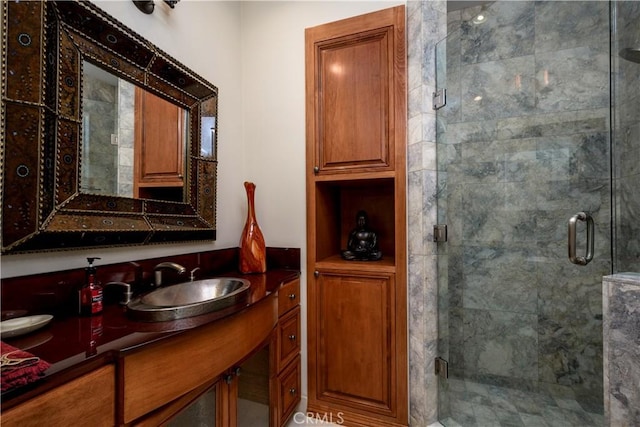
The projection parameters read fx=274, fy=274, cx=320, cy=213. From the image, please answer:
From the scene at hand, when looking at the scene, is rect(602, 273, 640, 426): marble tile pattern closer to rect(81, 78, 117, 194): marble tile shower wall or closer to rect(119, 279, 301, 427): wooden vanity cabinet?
rect(119, 279, 301, 427): wooden vanity cabinet

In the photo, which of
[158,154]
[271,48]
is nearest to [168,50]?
[158,154]

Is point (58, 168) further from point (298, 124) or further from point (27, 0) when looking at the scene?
point (298, 124)

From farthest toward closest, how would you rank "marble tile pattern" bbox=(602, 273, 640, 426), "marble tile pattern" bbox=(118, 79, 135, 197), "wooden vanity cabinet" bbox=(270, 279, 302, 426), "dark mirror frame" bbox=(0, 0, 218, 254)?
"wooden vanity cabinet" bbox=(270, 279, 302, 426)
"marble tile pattern" bbox=(118, 79, 135, 197)
"marble tile pattern" bbox=(602, 273, 640, 426)
"dark mirror frame" bbox=(0, 0, 218, 254)

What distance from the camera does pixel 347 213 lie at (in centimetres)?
197

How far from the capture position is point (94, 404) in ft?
1.98

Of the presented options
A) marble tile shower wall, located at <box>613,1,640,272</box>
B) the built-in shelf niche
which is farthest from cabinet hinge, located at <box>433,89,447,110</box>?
marble tile shower wall, located at <box>613,1,640,272</box>

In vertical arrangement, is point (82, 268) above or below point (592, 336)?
above

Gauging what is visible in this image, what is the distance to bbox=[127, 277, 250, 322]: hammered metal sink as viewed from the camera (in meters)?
0.83

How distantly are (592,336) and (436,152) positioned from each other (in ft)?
4.31

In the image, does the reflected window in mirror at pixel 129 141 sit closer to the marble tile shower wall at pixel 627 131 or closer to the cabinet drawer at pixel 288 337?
the cabinet drawer at pixel 288 337

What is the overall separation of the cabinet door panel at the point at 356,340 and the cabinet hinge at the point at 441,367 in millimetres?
236

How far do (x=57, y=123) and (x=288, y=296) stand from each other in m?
1.19

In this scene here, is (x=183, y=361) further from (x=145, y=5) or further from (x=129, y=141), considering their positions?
(x=145, y=5)

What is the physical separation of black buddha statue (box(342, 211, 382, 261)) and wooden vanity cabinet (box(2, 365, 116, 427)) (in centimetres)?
124
